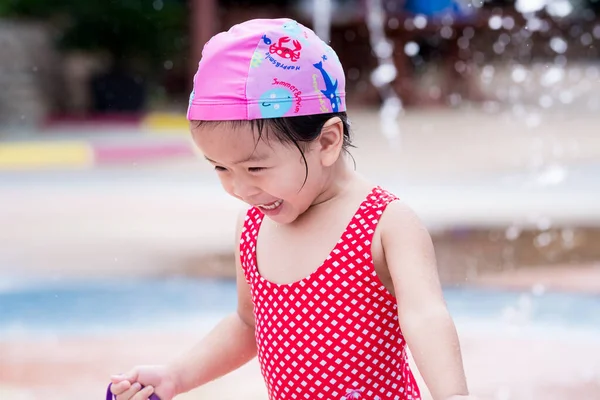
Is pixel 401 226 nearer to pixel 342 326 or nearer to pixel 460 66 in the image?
pixel 342 326

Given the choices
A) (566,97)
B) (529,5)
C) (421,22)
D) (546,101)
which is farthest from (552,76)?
(421,22)

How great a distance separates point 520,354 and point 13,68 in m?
11.0

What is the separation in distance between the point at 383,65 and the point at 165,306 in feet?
40.2

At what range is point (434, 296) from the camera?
5.84ft

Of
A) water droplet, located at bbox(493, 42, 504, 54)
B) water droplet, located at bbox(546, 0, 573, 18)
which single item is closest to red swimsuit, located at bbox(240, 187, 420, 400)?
water droplet, located at bbox(546, 0, 573, 18)

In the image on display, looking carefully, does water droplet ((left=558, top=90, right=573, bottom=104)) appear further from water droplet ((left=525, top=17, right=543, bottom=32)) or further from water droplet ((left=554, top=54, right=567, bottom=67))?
water droplet ((left=554, top=54, right=567, bottom=67))

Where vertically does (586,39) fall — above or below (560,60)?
above

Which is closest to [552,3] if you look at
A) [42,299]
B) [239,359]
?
[42,299]

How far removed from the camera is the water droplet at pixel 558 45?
68.6ft

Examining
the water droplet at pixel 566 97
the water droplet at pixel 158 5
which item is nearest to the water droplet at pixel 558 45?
the water droplet at pixel 566 97

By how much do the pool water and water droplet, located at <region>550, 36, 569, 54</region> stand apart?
55.2 feet

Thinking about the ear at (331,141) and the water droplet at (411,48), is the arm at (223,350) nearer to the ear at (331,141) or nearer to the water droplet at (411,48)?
the ear at (331,141)

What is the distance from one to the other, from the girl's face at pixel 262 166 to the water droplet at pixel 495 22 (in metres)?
13.5

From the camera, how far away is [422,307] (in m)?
1.77
